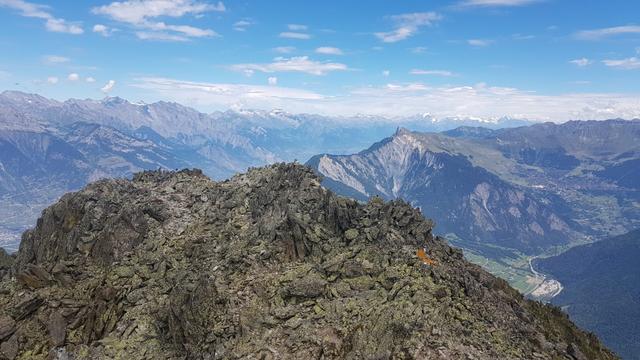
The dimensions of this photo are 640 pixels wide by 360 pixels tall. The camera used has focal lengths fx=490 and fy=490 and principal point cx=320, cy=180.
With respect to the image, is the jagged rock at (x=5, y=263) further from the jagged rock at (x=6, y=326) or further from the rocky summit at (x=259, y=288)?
the jagged rock at (x=6, y=326)

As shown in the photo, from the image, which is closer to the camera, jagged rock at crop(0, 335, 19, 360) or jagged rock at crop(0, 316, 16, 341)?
jagged rock at crop(0, 335, 19, 360)

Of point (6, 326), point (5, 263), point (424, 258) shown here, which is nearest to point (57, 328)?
point (6, 326)

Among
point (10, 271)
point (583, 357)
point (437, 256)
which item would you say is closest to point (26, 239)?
point (10, 271)

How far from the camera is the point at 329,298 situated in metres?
52.7

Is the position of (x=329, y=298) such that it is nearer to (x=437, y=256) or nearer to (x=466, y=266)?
(x=437, y=256)

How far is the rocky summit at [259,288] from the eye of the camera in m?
47.3

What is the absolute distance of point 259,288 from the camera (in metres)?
55.6

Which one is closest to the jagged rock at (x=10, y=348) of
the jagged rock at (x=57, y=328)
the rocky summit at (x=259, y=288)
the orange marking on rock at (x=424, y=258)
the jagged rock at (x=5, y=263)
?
the rocky summit at (x=259, y=288)

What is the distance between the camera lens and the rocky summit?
155 ft

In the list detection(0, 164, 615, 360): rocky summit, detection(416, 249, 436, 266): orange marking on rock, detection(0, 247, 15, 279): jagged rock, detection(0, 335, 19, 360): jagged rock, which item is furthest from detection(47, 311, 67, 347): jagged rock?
detection(416, 249, 436, 266): orange marking on rock

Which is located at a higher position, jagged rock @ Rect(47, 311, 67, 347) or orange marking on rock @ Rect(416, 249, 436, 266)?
orange marking on rock @ Rect(416, 249, 436, 266)

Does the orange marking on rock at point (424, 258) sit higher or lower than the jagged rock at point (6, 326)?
higher

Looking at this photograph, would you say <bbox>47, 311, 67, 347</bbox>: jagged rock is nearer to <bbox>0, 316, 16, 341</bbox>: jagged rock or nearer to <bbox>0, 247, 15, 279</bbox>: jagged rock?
<bbox>0, 316, 16, 341</bbox>: jagged rock

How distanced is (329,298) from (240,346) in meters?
10.6
